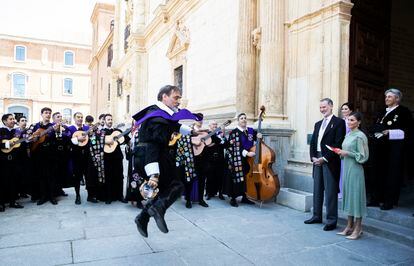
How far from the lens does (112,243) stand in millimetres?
4227

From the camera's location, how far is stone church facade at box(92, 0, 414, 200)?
6348mm

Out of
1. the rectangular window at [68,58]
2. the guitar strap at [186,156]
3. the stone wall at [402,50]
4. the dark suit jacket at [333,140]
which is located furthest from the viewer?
the rectangular window at [68,58]

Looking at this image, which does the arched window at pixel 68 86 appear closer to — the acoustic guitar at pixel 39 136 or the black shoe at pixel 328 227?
the acoustic guitar at pixel 39 136

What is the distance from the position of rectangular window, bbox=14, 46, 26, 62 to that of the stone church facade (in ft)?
118

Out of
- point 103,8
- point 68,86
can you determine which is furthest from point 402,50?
point 68,86

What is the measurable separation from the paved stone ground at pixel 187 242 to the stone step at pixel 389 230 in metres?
0.10

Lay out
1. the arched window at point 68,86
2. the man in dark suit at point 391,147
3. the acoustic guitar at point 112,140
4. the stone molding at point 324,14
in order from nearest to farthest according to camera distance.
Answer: the man in dark suit at point 391,147
the stone molding at point 324,14
the acoustic guitar at point 112,140
the arched window at point 68,86

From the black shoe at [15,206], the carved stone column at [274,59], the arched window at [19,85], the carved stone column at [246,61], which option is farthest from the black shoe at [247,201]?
the arched window at [19,85]

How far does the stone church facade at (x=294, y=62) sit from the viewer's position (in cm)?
635

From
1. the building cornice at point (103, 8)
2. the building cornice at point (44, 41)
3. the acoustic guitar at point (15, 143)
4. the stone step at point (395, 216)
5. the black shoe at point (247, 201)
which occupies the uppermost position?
the building cornice at point (103, 8)

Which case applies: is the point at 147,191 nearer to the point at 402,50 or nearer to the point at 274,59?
the point at 274,59

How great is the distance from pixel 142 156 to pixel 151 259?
3.69 feet

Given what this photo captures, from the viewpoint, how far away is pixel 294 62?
6.94m

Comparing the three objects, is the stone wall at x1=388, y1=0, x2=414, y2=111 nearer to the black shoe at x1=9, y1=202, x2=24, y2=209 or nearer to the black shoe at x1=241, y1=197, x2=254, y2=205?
the black shoe at x1=241, y1=197, x2=254, y2=205
